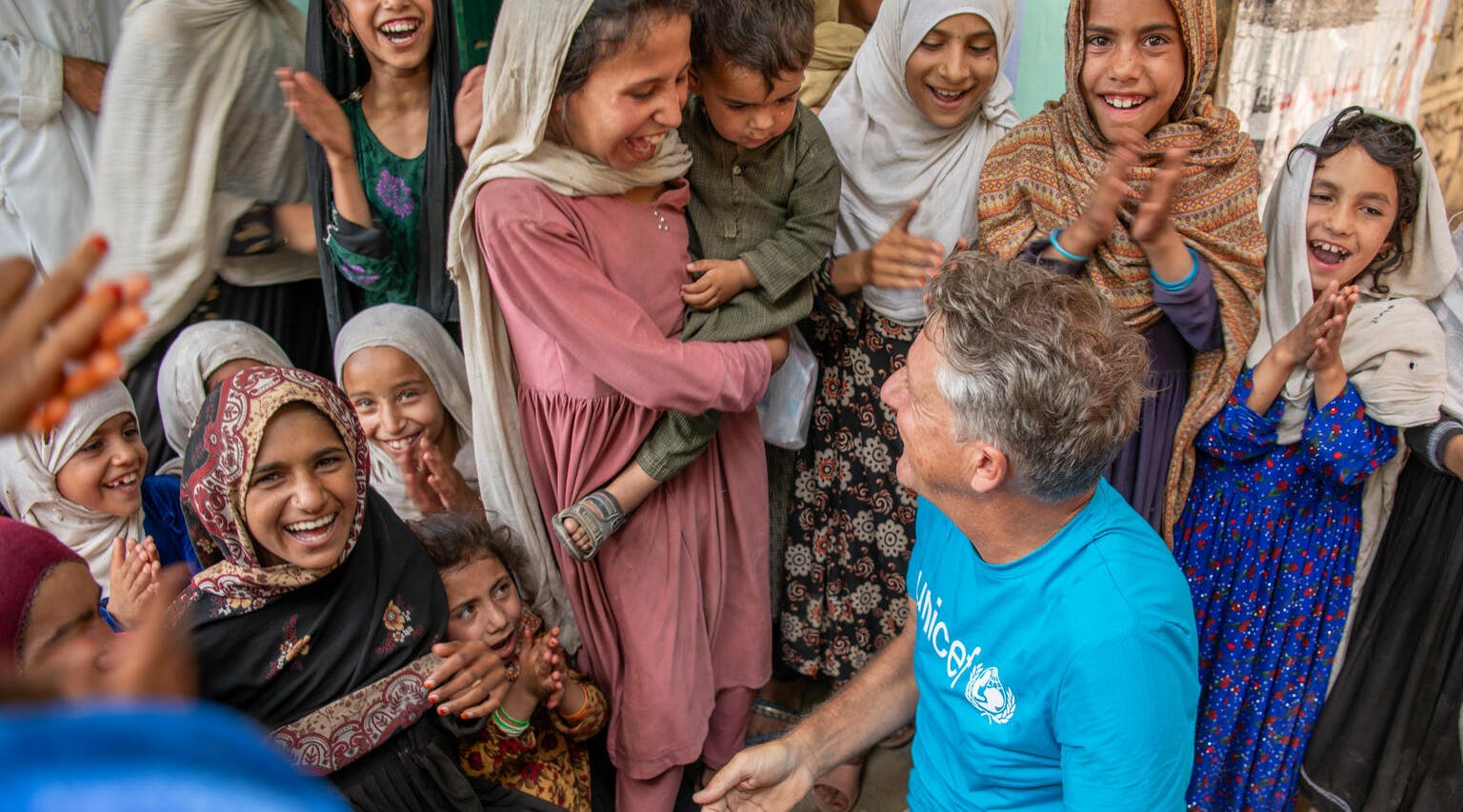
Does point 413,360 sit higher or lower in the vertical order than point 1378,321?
lower

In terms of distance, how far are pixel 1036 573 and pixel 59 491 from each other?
7.19 feet

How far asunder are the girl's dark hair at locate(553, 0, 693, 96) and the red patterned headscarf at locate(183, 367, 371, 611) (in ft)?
2.72

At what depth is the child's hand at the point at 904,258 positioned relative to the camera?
2.23 meters

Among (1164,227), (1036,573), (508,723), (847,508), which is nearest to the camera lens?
(1036,573)

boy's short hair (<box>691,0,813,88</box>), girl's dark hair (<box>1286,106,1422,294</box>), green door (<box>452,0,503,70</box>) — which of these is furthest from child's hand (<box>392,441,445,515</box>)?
girl's dark hair (<box>1286,106,1422,294</box>)

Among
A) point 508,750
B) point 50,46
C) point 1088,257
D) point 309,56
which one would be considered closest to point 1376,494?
point 1088,257

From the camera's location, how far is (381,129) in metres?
2.38

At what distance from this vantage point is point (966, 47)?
7.52ft

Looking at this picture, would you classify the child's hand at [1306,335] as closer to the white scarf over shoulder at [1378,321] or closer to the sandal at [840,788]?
the white scarf over shoulder at [1378,321]

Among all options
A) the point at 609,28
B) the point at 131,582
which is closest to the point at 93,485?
the point at 131,582

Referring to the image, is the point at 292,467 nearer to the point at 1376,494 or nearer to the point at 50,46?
the point at 50,46

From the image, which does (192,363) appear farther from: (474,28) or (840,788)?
(840,788)

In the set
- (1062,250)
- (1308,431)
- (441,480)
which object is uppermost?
(1062,250)

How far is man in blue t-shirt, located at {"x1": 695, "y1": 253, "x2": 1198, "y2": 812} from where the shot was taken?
143 centimetres
